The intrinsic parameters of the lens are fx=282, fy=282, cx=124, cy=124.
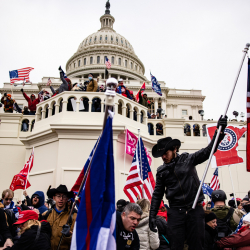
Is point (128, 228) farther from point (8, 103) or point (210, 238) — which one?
point (8, 103)

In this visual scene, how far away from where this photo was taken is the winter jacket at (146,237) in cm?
440

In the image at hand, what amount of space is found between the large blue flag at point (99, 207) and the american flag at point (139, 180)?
4437 mm

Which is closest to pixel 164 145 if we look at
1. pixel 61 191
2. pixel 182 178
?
pixel 182 178

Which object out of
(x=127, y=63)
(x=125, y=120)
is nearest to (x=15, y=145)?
(x=125, y=120)

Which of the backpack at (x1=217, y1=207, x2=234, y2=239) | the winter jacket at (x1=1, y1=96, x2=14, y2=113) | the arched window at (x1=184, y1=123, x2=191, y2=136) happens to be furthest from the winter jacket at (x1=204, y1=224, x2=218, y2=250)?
the winter jacket at (x1=1, y1=96, x2=14, y2=113)

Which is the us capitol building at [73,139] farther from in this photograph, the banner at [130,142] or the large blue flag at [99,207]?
the large blue flag at [99,207]

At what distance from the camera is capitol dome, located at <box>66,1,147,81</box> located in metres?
71.3

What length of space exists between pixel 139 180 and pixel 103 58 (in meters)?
69.1

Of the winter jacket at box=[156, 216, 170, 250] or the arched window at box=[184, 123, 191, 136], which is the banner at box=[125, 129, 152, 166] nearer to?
the arched window at box=[184, 123, 191, 136]

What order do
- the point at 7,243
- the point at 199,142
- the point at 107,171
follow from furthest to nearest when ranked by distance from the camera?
Result: the point at 199,142 → the point at 7,243 → the point at 107,171

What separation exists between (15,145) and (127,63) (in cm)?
6759

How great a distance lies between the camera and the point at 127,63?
252ft

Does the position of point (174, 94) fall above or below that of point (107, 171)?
above

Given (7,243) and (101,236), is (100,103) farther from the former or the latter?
(101,236)
